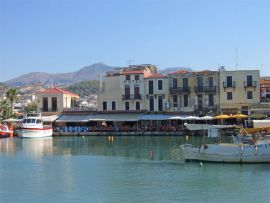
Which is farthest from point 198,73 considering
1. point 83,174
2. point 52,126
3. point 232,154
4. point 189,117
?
point 83,174

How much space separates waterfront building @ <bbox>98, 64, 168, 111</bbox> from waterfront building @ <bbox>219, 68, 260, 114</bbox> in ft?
27.9

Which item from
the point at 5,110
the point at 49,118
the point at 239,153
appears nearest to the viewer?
the point at 239,153

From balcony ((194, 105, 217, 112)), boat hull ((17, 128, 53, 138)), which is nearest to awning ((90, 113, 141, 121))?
boat hull ((17, 128, 53, 138))

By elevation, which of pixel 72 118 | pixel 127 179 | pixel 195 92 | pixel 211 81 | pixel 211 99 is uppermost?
pixel 211 81

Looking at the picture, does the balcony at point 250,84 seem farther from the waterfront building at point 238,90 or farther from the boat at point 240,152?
the boat at point 240,152

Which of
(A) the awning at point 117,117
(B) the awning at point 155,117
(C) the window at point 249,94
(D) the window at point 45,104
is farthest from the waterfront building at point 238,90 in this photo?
(D) the window at point 45,104

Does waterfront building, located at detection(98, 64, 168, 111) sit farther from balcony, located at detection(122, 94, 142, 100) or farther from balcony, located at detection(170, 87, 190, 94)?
balcony, located at detection(170, 87, 190, 94)

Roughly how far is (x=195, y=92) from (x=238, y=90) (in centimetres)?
613

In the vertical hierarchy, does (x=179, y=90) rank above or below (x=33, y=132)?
above

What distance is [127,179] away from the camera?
34.2 metres

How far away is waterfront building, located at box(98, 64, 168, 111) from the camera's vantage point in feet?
266

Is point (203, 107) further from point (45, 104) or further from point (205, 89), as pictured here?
point (45, 104)

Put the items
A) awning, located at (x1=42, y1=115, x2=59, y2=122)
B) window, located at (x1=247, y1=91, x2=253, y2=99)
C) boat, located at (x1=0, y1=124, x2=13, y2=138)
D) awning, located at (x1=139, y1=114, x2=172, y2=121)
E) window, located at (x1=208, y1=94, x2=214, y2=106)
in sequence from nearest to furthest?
window, located at (x1=247, y1=91, x2=253, y2=99)
awning, located at (x1=139, y1=114, x2=172, y2=121)
boat, located at (x1=0, y1=124, x2=13, y2=138)
window, located at (x1=208, y1=94, x2=214, y2=106)
awning, located at (x1=42, y1=115, x2=59, y2=122)

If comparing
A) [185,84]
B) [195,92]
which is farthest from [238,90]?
[185,84]
